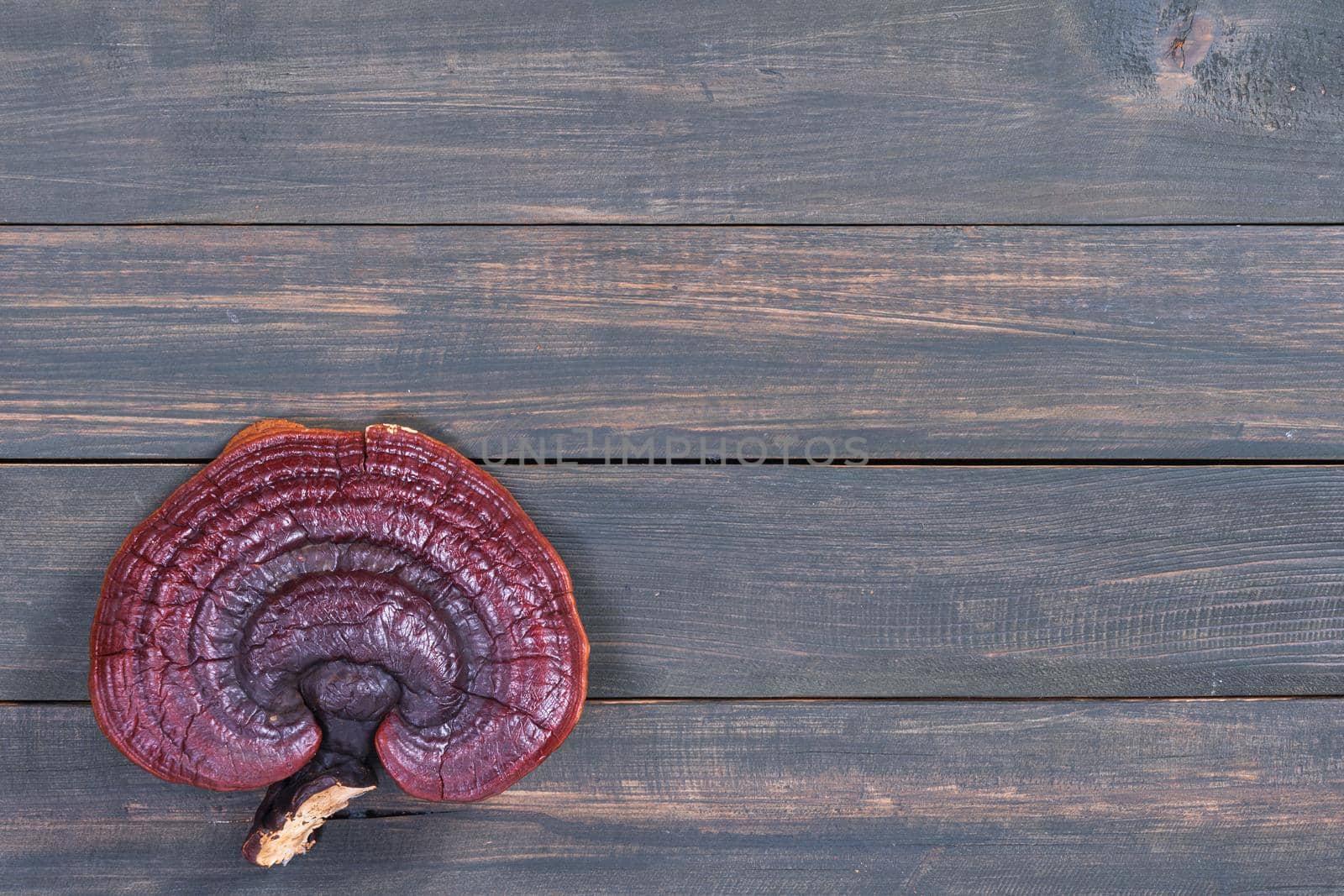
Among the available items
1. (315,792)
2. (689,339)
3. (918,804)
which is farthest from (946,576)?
(315,792)

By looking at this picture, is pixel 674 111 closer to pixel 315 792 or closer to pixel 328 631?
pixel 328 631

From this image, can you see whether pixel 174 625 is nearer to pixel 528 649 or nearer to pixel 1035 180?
pixel 528 649

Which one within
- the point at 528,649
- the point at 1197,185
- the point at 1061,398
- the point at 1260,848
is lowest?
the point at 1260,848

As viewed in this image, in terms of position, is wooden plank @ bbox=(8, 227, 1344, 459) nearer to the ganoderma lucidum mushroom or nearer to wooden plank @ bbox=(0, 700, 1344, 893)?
the ganoderma lucidum mushroom

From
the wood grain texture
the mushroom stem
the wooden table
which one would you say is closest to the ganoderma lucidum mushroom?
the mushroom stem

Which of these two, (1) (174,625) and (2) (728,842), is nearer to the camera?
(1) (174,625)

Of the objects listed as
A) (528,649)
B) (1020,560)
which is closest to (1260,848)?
(1020,560)

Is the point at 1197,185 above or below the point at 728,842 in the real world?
above
